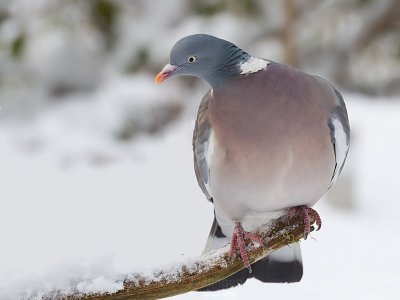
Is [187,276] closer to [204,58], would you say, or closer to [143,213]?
[204,58]

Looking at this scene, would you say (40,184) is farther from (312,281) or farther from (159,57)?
(312,281)

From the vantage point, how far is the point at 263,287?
143 cm

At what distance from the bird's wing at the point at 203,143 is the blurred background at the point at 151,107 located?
803 mm

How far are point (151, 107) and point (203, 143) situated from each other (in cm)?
306

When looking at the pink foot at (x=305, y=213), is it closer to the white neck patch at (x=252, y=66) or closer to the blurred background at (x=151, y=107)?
the white neck patch at (x=252, y=66)

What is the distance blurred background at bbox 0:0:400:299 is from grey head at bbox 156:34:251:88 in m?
0.95

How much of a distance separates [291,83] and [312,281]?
3.04 feet

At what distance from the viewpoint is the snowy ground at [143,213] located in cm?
103

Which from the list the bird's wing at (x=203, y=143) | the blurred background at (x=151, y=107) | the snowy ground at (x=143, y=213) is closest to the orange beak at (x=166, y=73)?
the bird's wing at (x=203, y=143)

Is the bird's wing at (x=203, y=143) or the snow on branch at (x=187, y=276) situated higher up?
the bird's wing at (x=203, y=143)

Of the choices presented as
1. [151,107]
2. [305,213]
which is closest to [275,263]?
[305,213]

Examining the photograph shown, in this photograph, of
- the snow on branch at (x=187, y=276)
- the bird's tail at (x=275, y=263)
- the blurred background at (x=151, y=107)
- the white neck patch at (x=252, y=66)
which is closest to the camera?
the snow on branch at (x=187, y=276)

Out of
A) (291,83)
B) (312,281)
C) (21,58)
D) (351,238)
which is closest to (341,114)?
(291,83)

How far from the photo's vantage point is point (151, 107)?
4176mm
